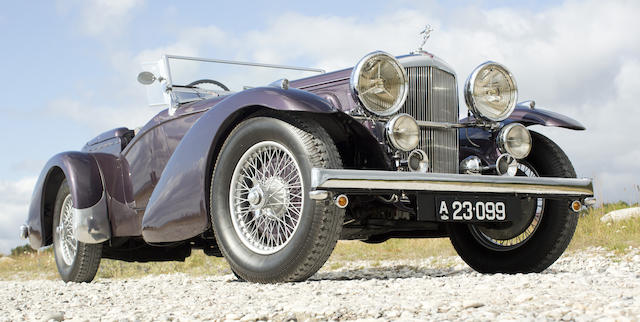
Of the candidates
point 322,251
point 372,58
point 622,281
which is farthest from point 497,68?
point 322,251

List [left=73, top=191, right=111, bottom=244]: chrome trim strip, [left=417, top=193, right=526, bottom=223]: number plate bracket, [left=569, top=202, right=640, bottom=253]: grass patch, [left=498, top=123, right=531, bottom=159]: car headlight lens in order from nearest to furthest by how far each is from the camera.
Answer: [left=417, top=193, right=526, bottom=223]: number plate bracket, [left=498, top=123, right=531, bottom=159]: car headlight lens, [left=73, top=191, right=111, bottom=244]: chrome trim strip, [left=569, top=202, right=640, bottom=253]: grass patch

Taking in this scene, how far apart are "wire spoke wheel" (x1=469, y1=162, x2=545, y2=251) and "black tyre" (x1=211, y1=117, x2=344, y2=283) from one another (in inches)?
68.9

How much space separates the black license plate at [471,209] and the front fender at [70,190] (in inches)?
120

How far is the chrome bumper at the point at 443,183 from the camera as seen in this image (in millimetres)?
3336

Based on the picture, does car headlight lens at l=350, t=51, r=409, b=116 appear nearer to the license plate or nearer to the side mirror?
the license plate

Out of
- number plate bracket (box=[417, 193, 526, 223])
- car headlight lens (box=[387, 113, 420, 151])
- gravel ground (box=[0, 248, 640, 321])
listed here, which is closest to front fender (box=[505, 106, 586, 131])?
number plate bracket (box=[417, 193, 526, 223])

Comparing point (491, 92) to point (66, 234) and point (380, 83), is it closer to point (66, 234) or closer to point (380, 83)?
point (380, 83)

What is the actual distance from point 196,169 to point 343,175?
3.85ft

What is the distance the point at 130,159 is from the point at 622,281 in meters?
3.81

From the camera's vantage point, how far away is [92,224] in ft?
18.0

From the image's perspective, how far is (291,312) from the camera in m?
2.58

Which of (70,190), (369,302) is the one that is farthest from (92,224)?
(369,302)

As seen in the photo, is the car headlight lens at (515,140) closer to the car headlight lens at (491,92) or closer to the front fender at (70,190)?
the car headlight lens at (491,92)

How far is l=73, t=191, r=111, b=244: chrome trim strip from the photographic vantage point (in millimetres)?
5488
